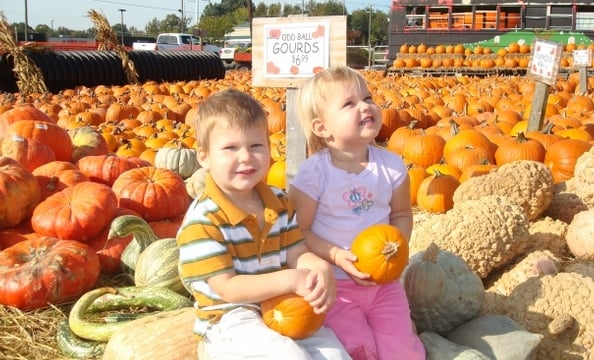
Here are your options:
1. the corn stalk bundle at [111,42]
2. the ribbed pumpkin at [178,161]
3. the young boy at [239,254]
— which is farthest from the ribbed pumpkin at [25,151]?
the corn stalk bundle at [111,42]

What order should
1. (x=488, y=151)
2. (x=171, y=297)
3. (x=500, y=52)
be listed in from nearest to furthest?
(x=171, y=297) → (x=488, y=151) → (x=500, y=52)

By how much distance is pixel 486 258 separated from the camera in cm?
331

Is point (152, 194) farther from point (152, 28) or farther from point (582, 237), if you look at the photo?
point (152, 28)

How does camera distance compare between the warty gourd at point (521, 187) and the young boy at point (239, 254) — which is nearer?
the young boy at point (239, 254)

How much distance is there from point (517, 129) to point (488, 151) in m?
1.28

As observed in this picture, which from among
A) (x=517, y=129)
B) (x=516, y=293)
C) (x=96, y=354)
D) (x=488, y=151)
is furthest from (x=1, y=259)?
(x=517, y=129)

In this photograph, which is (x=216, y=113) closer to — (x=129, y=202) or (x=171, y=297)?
(x=171, y=297)

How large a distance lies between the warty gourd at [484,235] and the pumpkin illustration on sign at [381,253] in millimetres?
1205

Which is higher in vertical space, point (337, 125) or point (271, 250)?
point (337, 125)

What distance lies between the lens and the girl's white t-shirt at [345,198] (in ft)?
8.36

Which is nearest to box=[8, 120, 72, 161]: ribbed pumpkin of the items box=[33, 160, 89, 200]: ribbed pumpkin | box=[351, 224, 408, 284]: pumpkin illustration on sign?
box=[33, 160, 89, 200]: ribbed pumpkin

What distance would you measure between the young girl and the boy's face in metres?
0.45

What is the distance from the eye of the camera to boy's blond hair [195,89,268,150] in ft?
6.89

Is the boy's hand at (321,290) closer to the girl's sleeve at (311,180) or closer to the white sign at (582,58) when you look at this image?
the girl's sleeve at (311,180)
